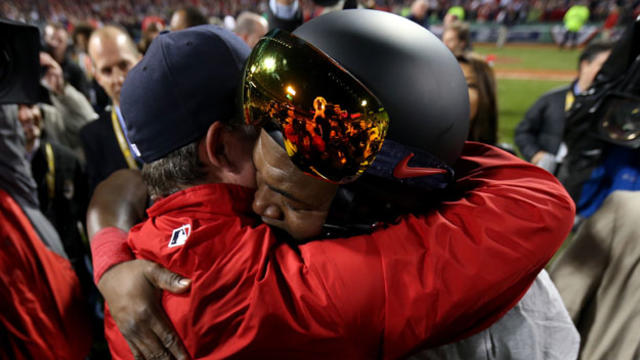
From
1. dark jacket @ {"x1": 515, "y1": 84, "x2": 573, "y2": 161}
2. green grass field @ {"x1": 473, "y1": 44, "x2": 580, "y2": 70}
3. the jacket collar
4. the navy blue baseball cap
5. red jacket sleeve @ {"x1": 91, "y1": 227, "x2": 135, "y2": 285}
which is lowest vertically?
green grass field @ {"x1": 473, "y1": 44, "x2": 580, "y2": 70}

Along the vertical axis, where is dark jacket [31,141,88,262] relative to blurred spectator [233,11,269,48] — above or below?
below

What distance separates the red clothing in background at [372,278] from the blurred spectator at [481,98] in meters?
1.65

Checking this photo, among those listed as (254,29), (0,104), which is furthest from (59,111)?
(0,104)

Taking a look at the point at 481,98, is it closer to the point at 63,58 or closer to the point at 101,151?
the point at 101,151

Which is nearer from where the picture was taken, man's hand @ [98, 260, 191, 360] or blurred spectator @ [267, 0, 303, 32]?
man's hand @ [98, 260, 191, 360]

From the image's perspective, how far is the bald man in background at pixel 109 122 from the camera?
2.21 metres

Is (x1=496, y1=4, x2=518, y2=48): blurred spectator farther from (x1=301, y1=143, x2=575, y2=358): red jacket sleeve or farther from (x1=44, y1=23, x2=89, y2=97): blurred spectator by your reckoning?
(x1=301, y1=143, x2=575, y2=358): red jacket sleeve

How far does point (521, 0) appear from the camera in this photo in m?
23.4

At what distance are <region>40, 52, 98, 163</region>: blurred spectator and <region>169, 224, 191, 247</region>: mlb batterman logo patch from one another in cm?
277

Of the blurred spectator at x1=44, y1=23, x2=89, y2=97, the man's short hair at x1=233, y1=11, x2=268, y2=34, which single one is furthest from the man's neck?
the blurred spectator at x1=44, y1=23, x2=89, y2=97

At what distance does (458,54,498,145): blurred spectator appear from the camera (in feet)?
7.76

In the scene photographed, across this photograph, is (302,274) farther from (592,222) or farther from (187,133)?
(592,222)

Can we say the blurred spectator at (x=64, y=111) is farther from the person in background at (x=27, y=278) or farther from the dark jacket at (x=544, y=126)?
the dark jacket at (x=544, y=126)

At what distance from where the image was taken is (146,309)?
89 cm
